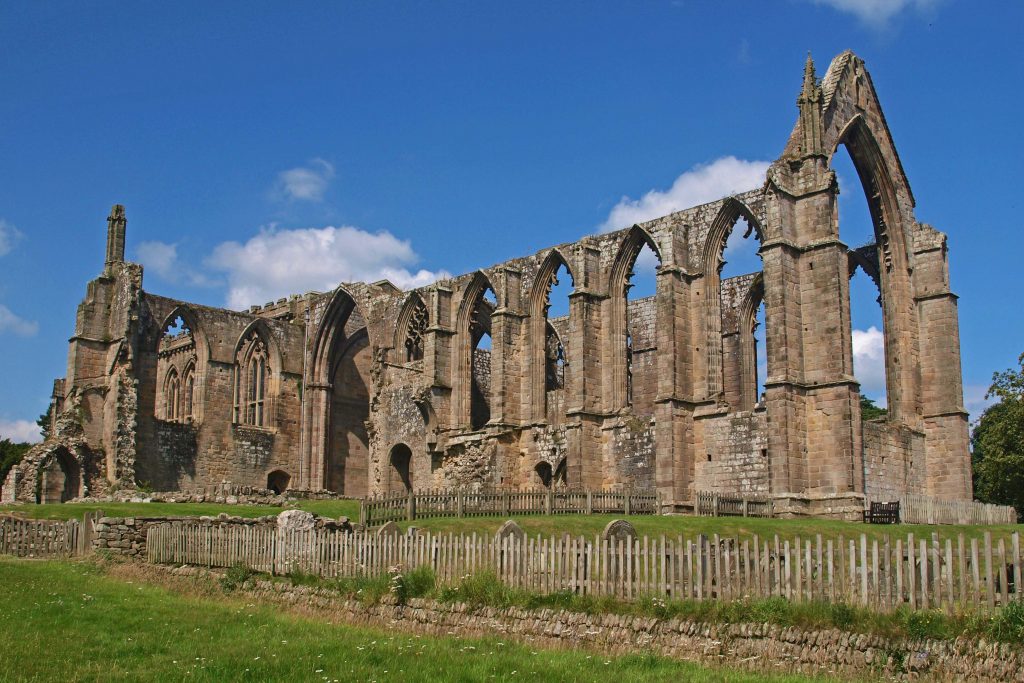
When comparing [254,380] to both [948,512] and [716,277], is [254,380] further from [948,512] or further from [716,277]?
[948,512]

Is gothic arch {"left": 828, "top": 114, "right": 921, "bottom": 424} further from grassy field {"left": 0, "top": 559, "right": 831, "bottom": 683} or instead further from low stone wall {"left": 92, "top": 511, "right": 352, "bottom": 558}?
grassy field {"left": 0, "top": 559, "right": 831, "bottom": 683}

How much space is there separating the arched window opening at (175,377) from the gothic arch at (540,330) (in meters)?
21.1

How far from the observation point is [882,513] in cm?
2925

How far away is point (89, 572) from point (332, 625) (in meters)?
7.17

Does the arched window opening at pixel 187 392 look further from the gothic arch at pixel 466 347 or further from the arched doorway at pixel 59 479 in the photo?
the gothic arch at pixel 466 347

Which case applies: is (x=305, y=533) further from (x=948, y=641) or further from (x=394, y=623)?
(x=948, y=641)

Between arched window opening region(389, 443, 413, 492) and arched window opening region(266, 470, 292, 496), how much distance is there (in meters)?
6.20

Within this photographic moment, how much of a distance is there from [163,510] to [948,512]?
21.3 meters

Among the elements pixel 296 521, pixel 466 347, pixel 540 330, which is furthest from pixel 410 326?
pixel 296 521

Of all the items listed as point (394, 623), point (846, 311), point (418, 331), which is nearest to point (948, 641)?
point (394, 623)

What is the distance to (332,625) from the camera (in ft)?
46.7

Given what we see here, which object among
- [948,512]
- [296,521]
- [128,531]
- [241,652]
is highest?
[296,521]

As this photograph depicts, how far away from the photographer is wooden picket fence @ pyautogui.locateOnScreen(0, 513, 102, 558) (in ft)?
70.5

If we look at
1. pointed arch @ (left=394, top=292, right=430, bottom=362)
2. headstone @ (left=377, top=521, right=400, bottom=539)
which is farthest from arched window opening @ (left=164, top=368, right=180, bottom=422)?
headstone @ (left=377, top=521, right=400, bottom=539)
